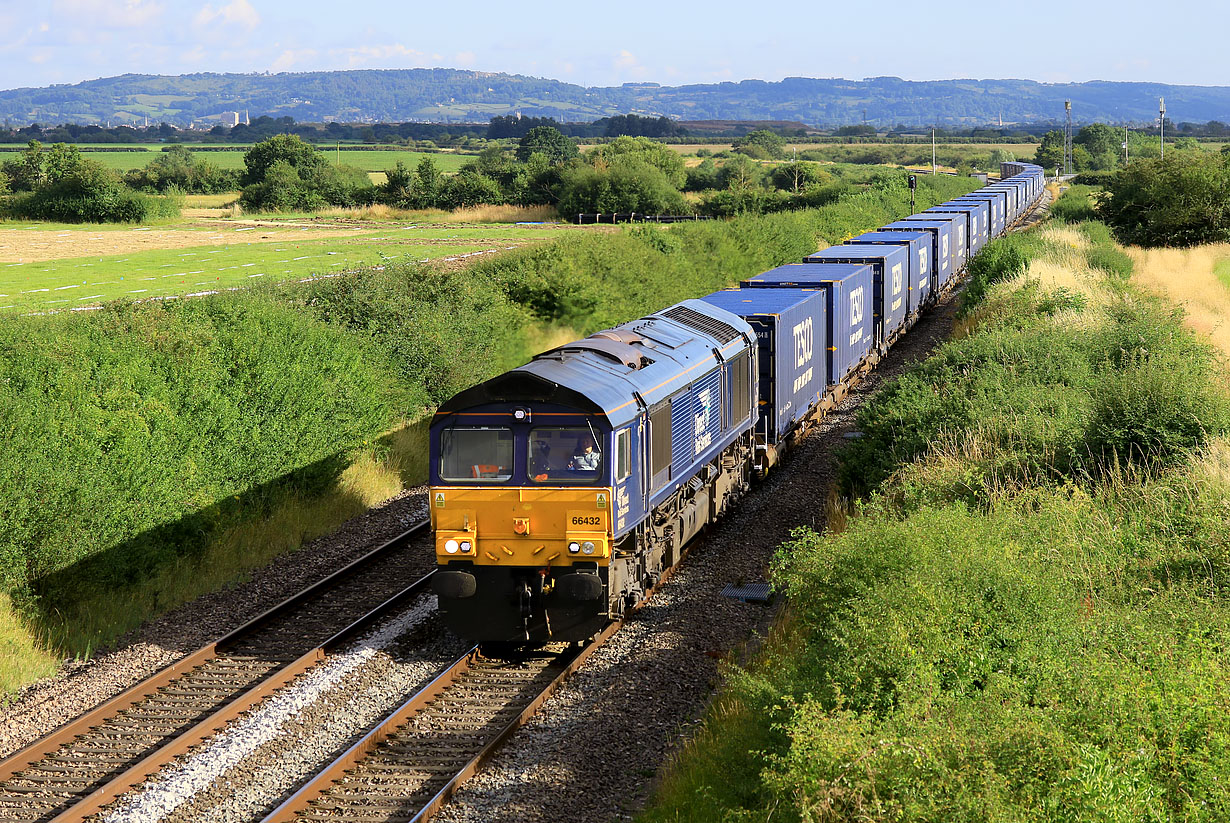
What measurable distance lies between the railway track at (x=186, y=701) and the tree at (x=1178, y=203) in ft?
130

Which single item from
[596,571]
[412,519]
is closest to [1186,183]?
[412,519]

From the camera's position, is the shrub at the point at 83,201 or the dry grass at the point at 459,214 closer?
the shrub at the point at 83,201

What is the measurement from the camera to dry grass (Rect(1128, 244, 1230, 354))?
27.0 meters

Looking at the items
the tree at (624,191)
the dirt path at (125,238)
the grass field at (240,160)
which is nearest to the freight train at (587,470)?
the dirt path at (125,238)

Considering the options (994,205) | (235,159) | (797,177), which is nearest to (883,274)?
(994,205)

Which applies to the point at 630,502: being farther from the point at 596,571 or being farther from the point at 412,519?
the point at 412,519

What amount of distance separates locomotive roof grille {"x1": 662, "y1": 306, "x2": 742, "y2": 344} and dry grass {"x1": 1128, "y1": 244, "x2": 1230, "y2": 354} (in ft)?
37.2

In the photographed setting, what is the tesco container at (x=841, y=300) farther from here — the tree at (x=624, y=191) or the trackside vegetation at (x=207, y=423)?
the tree at (x=624, y=191)

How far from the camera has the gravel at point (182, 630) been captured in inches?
473

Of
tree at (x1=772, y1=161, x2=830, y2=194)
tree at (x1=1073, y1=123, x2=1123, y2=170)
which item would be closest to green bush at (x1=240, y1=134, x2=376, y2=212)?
tree at (x1=772, y1=161, x2=830, y2=194)

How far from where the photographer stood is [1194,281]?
34.8m

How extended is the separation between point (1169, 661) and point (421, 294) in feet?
69.7

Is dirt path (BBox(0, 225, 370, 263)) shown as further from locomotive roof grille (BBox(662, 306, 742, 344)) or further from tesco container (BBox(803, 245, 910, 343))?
locomotive roof grille (BBox(662, 306, 742, 344))

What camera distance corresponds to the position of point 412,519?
19.6m
